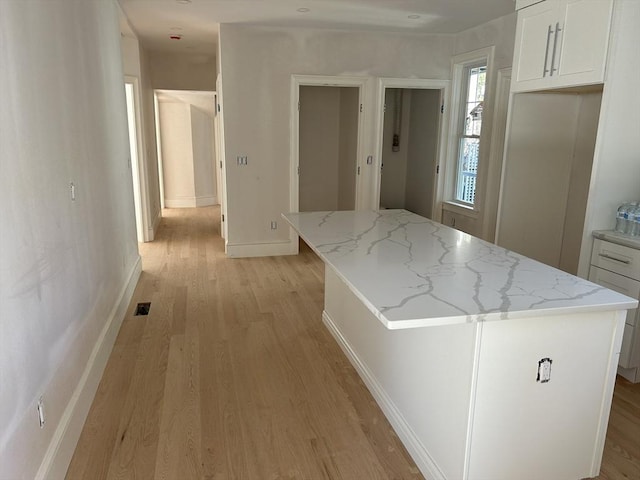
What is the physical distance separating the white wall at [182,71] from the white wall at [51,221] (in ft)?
12.9

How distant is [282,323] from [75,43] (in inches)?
91.8

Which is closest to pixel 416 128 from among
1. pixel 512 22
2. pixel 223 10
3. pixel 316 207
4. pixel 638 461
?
pixel 316 207

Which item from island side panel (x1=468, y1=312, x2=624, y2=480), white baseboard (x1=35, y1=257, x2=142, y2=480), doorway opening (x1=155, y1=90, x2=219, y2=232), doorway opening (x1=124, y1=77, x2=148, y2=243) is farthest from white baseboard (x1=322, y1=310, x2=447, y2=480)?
doorway opening (x1=155, y1=90, x2=219, y2=232)

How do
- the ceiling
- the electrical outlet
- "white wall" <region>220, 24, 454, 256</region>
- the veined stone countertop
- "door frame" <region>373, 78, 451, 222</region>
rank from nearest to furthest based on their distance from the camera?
the veined stone countertop
the electrical outlet
the ceiling
"white wall" <region>220, 24, 454, 256</region>
"door frame" <region>373, 78, 451, 222</region>

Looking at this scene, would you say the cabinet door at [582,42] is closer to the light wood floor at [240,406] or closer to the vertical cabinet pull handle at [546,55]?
the vertical cabinet pull handle at [546,55]

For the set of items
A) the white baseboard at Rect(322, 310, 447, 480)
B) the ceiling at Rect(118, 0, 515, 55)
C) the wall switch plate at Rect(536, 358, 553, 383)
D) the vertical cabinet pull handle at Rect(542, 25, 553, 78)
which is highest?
the ceiling at Rect(118, 0, 515, 55)

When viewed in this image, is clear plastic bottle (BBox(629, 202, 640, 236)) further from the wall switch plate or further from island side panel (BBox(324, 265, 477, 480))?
island side panel (BBox(324, 265, 477, 480))

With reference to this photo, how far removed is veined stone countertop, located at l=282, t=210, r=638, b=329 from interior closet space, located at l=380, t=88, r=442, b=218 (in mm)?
3752

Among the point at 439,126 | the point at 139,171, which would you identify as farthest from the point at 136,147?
the point at 439,126

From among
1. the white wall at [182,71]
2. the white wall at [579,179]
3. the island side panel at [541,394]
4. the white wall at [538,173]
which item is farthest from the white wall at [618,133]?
the white wall at [182,71]

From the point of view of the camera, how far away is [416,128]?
673 centimetres

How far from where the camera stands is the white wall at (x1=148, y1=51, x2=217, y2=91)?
7152 mm

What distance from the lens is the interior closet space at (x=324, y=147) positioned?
6.52 m

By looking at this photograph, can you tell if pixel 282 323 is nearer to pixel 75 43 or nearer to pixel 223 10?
pixel 75 43
